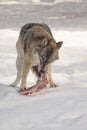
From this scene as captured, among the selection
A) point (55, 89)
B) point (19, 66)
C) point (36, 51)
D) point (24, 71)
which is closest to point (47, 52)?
point (36, 51)

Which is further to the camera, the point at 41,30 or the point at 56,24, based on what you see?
the point at 56,24

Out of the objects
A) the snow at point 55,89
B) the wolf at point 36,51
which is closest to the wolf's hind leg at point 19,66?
the wolf at point 36,51

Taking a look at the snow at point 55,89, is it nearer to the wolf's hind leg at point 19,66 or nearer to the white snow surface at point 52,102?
the white snow surface at point 52,102

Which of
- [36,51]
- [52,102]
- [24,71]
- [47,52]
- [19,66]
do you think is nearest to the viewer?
[52,102]

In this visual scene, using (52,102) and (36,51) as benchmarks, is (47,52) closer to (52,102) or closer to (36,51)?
(36,51)

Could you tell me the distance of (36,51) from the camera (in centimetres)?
793

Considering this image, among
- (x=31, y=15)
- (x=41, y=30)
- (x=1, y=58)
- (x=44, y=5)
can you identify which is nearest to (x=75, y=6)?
(x=44, y=5)

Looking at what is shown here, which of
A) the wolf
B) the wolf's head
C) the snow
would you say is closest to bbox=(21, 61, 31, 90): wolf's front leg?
the wolf

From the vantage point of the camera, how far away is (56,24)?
17.9 meters

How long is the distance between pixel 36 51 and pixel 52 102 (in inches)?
43.2

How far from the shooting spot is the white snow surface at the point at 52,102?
6211mm

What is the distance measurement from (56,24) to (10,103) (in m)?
10.8

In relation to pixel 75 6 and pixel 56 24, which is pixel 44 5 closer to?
pixel 75 6

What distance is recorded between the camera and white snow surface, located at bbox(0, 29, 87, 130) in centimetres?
621
